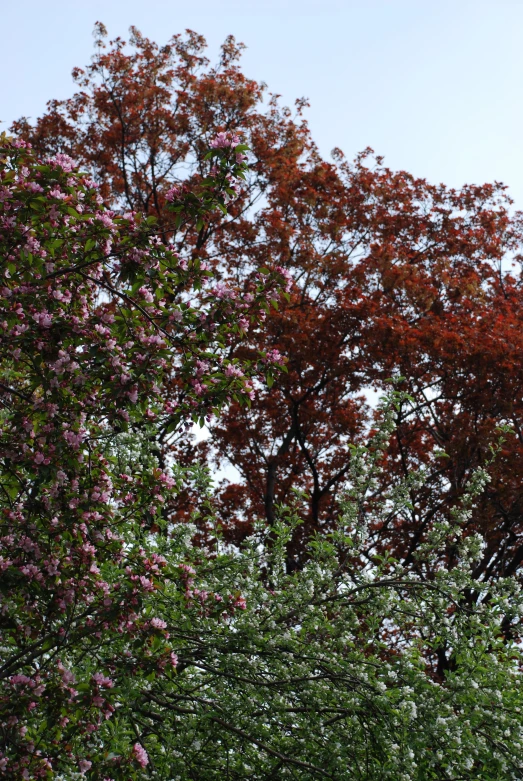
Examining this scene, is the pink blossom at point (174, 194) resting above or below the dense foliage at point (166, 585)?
above

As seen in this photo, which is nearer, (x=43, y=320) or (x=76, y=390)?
(x=43, y=320)

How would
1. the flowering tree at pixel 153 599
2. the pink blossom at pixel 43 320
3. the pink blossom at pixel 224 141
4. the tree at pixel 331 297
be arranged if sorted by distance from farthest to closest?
the tree at pixel 331 297 < the pink blossom at pixel 224 141 < the pink blossom at pixel 43 320 < the flowering tree at pixel 153 599

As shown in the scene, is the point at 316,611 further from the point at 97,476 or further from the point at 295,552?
the point at 295,552

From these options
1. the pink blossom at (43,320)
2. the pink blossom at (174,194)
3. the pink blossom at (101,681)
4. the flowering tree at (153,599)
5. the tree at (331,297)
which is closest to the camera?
the pink blossom at (101,681)

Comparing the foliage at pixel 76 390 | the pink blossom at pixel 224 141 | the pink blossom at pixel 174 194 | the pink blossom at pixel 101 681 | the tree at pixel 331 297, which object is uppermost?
the tree at pixel 331 297

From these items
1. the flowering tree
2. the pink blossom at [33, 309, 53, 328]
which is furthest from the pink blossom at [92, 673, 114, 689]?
the pink blossom at [33, 309, 53, 328]

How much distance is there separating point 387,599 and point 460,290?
8790mm

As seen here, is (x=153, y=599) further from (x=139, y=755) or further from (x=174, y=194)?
(x=174, y=194)

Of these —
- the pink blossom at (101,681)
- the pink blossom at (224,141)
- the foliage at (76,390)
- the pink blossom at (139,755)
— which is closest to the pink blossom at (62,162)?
the foliage at (76,390)

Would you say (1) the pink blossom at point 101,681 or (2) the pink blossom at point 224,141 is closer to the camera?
(1) the pink blossom at point 101,681

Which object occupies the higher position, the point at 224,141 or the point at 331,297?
the point at 331,297

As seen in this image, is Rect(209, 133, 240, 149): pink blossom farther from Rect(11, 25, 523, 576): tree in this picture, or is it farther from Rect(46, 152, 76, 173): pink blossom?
Rect(11, 25, 523, 576): tree

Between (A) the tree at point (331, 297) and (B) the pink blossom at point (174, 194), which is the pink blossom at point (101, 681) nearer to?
(B) the pink blossom at point (174, 194)

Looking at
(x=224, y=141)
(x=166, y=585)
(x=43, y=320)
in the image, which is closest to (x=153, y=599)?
(x=166, y=585)
